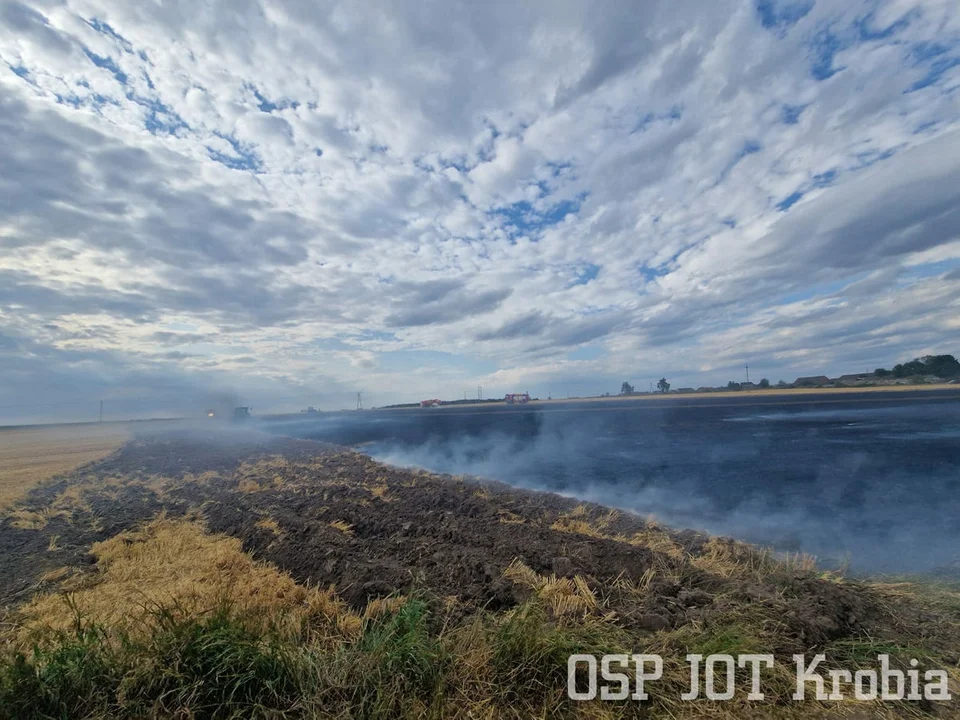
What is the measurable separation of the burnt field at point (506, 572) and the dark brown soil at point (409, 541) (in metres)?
0.04

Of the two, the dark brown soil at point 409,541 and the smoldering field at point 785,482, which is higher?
the dark brown soil at point 409,541

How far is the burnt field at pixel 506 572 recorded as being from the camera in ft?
16.0

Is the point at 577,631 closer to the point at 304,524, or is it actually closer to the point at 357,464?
the point at 304,524

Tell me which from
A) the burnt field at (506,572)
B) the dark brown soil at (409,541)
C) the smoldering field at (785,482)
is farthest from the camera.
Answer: the smoldering field at (785,482)

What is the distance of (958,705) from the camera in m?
3.87

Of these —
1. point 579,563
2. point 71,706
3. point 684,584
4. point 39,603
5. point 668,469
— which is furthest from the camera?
point 668,469

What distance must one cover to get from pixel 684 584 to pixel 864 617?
7.44 ft

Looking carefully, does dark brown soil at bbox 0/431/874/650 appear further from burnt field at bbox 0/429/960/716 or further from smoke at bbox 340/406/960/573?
smoke at bbox 340/406/960/573

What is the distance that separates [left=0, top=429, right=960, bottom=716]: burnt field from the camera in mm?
4863

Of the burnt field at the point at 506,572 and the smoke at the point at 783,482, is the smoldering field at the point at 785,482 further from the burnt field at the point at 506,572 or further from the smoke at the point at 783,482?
the burnt field at the point at 506,572

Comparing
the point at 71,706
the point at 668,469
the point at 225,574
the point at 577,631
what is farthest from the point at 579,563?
the point at 668,469

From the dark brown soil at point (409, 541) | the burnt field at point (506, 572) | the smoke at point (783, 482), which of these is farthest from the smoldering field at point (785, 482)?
the dark brown soil at point (409, 541)

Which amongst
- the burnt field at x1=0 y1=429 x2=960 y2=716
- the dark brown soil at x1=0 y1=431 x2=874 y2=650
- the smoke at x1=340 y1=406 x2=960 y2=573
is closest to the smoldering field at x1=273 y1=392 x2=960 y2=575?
the smoke at x1=340 y1=406 x2=960 y2=573

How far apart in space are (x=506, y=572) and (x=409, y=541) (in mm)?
3216
